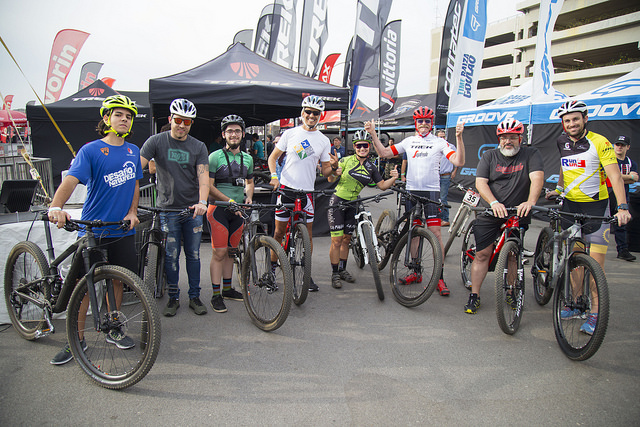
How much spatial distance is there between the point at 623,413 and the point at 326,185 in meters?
6.21

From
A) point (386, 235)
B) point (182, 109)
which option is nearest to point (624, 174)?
point (386, 235)

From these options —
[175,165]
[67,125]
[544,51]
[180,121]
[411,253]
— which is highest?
[544,51]

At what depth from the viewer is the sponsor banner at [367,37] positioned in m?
13.9

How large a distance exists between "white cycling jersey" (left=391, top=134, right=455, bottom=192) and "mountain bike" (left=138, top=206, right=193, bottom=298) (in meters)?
2.86

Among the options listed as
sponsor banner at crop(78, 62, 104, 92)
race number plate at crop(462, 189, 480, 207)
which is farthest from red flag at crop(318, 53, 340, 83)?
race number plate at crop(462, 189, 480, 207)

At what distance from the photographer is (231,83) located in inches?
277

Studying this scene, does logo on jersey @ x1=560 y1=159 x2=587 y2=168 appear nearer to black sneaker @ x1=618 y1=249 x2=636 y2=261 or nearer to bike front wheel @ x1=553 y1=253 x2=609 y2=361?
bike front wheel @ x1=553 y1=253 x2=609 y2=361

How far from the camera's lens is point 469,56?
41.7 feet

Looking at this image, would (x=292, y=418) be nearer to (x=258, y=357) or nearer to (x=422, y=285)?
(x=258, y=357)

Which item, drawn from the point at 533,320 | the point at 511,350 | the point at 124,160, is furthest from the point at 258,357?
the point at 533,320

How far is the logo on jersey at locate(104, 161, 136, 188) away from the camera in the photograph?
10.2 feet

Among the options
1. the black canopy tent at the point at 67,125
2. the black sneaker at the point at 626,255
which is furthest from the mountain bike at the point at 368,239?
the black canopy tent at the point at 67,125

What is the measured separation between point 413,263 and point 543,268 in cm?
136

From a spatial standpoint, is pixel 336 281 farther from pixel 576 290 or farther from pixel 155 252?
pixel 576 290
